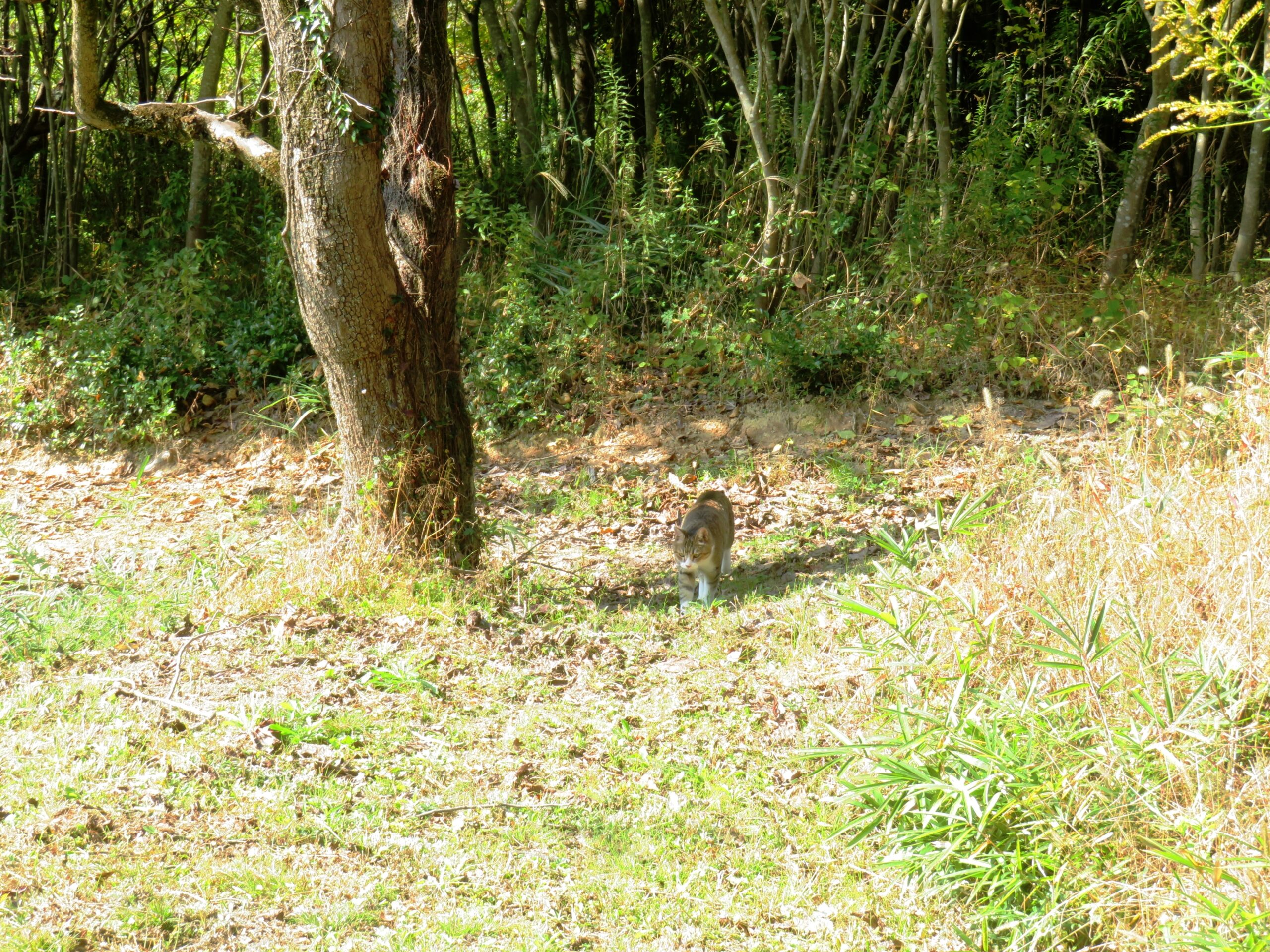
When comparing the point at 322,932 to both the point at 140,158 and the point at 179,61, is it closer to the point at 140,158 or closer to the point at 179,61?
the point at 140,158

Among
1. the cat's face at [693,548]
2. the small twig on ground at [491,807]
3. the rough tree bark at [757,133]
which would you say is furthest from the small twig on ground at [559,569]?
the rough tree bark at [757,133]

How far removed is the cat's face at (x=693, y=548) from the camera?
601 cm

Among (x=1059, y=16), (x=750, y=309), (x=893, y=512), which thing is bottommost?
(x=893, y=512)

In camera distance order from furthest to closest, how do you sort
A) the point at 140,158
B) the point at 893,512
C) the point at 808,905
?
the point at 140,158
the point at 893,512
the point at 808,905

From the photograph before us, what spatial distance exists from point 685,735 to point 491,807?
953 mm

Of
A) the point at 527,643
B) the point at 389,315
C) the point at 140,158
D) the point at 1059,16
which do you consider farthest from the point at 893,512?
the point at 140,158

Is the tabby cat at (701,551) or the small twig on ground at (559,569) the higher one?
Result: the tabby cat at (701,551)

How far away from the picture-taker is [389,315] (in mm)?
5840

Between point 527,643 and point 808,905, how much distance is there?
2324 mm

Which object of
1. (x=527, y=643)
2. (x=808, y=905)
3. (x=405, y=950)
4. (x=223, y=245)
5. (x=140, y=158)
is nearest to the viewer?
(x=405, y=950)

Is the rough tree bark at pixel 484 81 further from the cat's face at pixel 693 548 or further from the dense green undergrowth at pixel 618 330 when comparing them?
the cat's face at pixel 693 548

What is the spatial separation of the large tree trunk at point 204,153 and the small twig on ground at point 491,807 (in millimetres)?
8356

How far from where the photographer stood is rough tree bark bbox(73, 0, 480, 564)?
5.46m

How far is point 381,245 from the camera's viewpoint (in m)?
5.71
